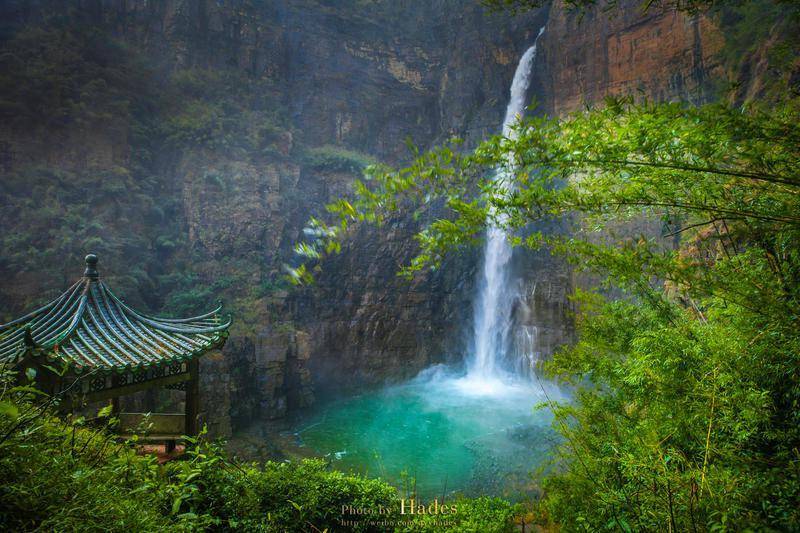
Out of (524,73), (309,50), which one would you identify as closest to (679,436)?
(524,73)

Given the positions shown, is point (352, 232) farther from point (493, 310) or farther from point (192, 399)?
point (192, 399)

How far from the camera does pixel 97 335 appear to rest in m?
4.57

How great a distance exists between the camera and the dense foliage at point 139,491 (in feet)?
5.83

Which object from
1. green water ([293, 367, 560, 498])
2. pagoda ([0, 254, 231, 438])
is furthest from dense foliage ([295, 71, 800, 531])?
green water ([293, 367, 560, 498])

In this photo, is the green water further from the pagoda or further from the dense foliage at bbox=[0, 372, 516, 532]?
the pagoda

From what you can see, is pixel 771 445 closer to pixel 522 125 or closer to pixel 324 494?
pixel 522 125

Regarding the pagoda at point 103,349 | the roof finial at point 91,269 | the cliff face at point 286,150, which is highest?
the cliff face at point 286,150

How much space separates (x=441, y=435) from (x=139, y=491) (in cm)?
937

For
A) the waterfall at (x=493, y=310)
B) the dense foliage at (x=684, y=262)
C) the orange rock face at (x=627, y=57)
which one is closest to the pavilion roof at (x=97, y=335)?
the dense foliage at (x=684, y=262)

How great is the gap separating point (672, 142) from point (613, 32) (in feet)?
53.8

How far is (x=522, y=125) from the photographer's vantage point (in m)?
1.99

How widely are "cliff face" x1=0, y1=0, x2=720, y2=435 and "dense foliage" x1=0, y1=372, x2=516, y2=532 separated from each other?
293 inches

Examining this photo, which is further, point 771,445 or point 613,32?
point 613,32

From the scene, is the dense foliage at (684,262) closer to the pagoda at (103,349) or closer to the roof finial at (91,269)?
the pagoda at (103,349)
